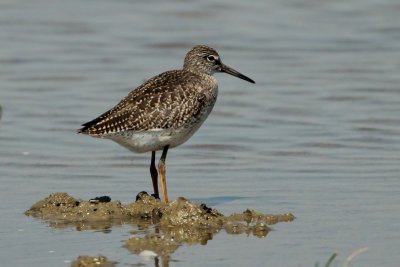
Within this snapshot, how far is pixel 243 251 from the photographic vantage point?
27.3ft

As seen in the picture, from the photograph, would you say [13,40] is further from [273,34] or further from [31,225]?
[31,225]

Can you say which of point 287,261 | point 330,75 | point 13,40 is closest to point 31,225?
point 287,261

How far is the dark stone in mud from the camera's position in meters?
7.80

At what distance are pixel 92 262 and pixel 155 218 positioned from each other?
70.9 inches

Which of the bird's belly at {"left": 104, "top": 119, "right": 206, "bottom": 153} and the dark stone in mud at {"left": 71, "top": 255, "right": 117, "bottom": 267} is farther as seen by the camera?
the bird's belly at {"left": 104, "top": 119, "right": 206, "bottom": 153}

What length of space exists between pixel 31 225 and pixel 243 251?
2.03 m

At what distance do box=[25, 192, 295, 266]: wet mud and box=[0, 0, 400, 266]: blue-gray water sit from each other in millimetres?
150

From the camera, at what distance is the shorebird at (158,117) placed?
10.3 meters

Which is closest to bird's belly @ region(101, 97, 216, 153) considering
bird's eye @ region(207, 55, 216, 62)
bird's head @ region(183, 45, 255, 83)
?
bird's head @ region(183, 45, 255, 83)

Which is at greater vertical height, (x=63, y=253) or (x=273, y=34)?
(x=273, y=34)

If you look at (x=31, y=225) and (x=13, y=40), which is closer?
(x=31, y=225)

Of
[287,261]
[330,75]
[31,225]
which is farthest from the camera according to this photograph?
[330,75]

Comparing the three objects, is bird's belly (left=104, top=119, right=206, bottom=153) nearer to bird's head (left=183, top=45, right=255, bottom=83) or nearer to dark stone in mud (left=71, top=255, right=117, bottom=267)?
bird's head (left=183, top=45, right=255, bottom=83)

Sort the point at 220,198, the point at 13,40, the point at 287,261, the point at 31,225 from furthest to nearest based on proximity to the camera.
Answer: the point at 13,40 < the point at 220,198 < the point at 31,225 < the point at 287,261
